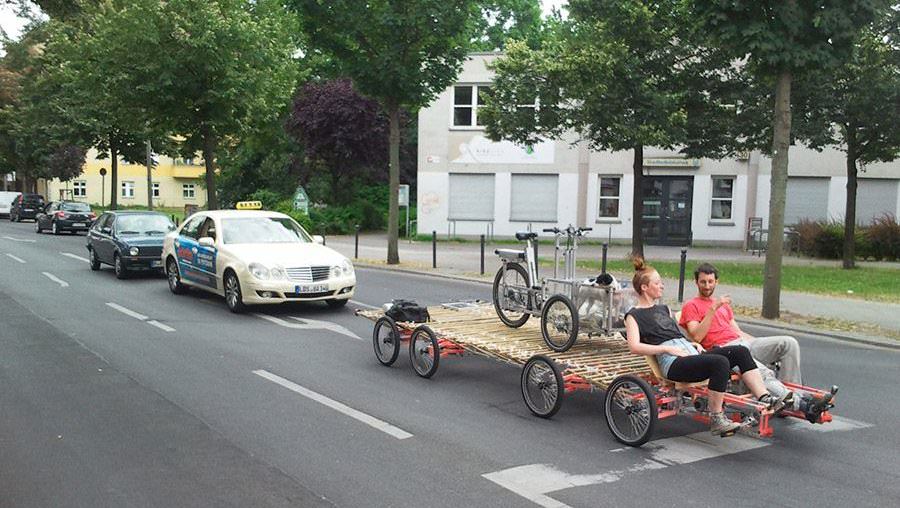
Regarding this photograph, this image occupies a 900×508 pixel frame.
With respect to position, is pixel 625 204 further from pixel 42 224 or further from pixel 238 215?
pixel 42 224

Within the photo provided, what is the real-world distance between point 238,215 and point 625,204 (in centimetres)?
2288

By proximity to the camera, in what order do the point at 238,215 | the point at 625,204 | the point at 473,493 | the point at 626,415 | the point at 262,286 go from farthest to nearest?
the point at 625,204
the point at 238,215
the point at 262,286
the point at 626,415
the point at 473,493

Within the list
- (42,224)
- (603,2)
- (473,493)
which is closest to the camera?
(473,493)

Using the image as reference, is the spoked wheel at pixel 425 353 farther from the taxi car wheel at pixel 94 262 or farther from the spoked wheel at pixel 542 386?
the taxi car wheel at pixel 94 262

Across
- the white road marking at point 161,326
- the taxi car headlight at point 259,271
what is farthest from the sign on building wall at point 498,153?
the white road marking at point 161,326

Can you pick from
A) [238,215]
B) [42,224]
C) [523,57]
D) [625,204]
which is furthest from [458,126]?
[238,215]

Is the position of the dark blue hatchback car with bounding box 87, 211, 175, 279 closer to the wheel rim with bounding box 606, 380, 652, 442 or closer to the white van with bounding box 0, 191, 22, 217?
the wheel rim with bounding box 606, 380, 652, 442

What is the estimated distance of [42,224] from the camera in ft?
118

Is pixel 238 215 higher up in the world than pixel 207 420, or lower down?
higher up

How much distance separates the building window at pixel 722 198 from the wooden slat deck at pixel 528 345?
26.4m

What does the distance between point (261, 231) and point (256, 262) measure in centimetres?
153

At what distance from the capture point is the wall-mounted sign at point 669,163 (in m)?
33.0

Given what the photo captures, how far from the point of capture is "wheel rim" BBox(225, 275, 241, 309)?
12.4 m

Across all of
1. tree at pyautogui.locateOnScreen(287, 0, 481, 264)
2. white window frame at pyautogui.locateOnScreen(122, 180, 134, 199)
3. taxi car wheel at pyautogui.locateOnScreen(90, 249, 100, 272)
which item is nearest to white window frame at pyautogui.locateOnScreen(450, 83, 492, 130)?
tree at pyautogui.locateOnScreen(287, 0, 481, 264)
